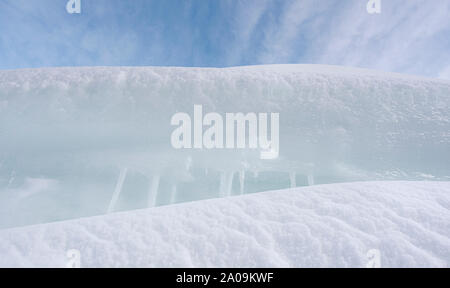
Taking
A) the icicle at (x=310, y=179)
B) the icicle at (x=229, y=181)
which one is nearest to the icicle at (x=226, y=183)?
the icicle at (x=229, y=181)

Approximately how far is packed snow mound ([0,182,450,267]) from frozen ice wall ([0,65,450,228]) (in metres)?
2.08

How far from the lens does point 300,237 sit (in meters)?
0.93

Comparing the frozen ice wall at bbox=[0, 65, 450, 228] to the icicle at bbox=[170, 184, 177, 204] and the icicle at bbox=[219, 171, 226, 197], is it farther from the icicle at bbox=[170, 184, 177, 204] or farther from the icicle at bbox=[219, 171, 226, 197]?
the icicle at bbox=[219, 171, 226, 197]

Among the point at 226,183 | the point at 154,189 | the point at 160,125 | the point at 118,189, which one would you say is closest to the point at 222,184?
the point at 226,183

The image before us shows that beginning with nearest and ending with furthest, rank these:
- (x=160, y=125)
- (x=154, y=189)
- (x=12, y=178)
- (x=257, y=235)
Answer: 1. (x=257, y=235)
2. (x=12, y=178)
3. (x=160, y=125)
4. (x=154, y=189)

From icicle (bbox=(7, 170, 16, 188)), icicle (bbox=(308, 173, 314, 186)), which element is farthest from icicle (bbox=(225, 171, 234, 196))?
icicle (bbox=(7, 170, 16, 188))

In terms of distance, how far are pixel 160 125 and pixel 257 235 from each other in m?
2.50

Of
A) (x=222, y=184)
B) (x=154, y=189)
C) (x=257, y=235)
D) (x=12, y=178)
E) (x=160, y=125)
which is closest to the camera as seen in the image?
(x=257, y=235)

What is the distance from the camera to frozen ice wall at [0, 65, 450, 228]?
2.98 metres

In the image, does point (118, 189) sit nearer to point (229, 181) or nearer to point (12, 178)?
point (12, 178)

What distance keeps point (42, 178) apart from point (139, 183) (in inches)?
49.0

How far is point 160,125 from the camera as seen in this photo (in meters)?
3.15

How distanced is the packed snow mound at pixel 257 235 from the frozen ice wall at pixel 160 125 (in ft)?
6.83
